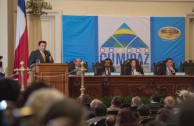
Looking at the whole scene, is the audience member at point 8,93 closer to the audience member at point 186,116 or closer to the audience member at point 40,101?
→ the audience member at point 40,101

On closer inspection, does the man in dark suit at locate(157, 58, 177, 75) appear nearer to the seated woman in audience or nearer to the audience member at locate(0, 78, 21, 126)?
the seated woman in audience

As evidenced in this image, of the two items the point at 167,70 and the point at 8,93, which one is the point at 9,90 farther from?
the point at 167,70

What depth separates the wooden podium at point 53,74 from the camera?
10359mm

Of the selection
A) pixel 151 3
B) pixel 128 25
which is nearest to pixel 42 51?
pixel 128 25

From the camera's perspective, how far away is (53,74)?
1041 cm

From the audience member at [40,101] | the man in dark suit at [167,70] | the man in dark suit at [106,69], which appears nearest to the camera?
the audience member at [40,101]

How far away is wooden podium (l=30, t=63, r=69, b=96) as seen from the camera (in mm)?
10359

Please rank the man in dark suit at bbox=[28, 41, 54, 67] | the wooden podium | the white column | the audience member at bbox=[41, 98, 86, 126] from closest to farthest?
1. the audience member at bbox=[41, 98, 86, 126]
2. the wooden podium
3. the man in dark suit at bbox=[28, 41, 54, 67]
4. the white column

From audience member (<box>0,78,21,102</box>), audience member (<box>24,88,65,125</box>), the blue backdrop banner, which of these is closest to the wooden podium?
the blue backdrop banner

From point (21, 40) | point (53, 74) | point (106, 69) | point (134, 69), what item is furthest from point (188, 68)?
point (53, 74)

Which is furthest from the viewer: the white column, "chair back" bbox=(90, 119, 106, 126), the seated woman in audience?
the white column

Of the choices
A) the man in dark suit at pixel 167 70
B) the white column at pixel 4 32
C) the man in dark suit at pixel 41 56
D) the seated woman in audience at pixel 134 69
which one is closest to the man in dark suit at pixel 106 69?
the seated woman in audience at pixel 134 69

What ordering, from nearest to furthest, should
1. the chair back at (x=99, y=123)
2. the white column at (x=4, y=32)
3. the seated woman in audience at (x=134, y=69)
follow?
the chair back at (x=99, y=123) → the seated woman in audience at (x=134, y=69) → the white column at (x=4, y=32)

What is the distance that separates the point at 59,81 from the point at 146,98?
7.26 feet
